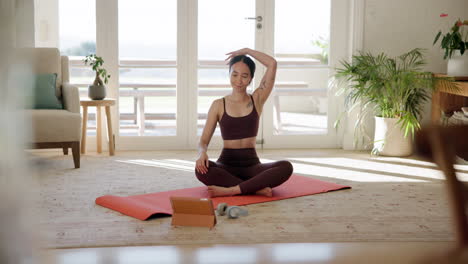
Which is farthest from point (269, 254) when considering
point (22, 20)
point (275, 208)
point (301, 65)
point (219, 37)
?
point (301, 65)

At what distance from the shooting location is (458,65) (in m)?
4.69

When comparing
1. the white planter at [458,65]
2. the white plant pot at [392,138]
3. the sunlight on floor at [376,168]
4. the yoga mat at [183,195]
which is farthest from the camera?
the white plant pot at [392,138]

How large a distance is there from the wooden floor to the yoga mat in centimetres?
222

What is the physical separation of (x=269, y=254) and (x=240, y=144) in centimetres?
271

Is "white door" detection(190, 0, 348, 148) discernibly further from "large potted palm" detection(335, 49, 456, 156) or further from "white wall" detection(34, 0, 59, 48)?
"white wall" detection(34, 0, 59, 48)

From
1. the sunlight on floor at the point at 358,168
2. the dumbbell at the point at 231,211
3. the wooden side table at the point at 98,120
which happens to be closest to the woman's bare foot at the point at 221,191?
the dumbbell at the point at 231,211

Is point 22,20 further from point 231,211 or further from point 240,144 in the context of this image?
point 240,144

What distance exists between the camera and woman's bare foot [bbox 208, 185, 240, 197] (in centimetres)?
325

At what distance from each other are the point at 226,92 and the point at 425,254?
447 cm

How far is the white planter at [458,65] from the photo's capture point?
463cm

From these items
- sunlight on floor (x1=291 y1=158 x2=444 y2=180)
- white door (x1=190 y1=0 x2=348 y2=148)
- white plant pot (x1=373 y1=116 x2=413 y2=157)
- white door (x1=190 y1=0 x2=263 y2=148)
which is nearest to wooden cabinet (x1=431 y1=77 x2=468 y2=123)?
white plant pot (x1=373 y1=116 x2=413 y2=157)

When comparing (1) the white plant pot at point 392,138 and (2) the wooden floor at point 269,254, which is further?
(1) the white plant pot at point 392,138

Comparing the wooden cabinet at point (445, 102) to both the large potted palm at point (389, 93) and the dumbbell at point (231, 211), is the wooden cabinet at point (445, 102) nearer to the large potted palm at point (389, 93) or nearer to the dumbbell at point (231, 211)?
the large potted palm at point (389, 93)

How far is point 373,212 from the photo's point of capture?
3033mm
